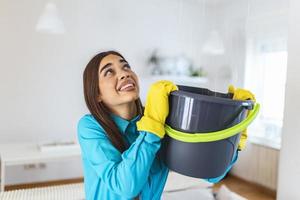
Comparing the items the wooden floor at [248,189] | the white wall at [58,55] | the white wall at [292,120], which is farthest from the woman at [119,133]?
the white wall at [58,55]

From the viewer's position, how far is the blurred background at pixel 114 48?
2871 mm

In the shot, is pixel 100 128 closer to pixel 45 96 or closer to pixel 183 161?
pixel 183 161

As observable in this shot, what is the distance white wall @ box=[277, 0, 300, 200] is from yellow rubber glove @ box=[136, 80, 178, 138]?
0.50 metres

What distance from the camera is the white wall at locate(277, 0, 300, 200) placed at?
902 mm

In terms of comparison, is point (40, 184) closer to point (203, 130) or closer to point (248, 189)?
point (248, 189)

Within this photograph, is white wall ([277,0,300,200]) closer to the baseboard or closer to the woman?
the woman

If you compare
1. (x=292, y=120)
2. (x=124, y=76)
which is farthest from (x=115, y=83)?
(x=292, y=120)

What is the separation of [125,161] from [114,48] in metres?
2.79

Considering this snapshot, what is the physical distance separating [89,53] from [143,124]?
8.88 feet

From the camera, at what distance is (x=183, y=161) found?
0.63m

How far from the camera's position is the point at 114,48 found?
3297 millimetres

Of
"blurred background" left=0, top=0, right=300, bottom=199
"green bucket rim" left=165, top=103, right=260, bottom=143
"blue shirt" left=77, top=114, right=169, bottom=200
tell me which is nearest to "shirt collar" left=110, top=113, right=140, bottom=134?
"blue shirt" left=77, top=114, right=169, bottom=200

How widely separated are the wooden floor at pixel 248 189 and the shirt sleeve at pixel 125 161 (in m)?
2.28

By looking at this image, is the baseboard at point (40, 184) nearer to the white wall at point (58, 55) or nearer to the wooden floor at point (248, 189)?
the white wall at point (58, 55)
